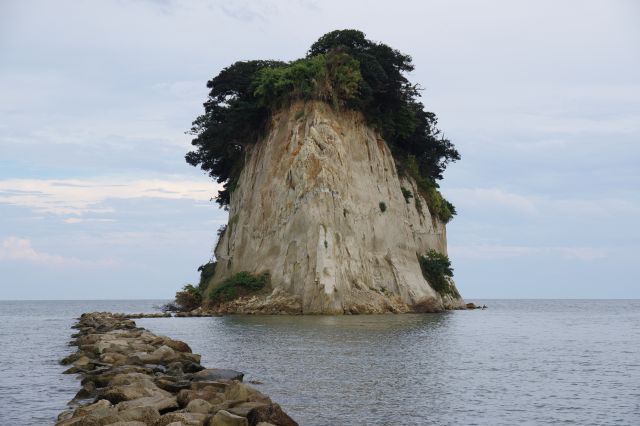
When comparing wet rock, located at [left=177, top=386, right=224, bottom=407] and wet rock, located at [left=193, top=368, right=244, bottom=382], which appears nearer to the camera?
wet rock, located at [left=177, top=386, right=224, bottom=407]

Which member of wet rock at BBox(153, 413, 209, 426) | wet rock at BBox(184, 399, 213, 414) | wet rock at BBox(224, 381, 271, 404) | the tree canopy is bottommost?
wet rock at BBox(153, 413, 209, 426)

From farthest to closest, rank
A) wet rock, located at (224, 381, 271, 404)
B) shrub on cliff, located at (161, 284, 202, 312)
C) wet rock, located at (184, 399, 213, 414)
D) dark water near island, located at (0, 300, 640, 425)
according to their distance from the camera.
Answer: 1. shrub on cliff, located at (161, 284, 202, 312)
2. dark water near island, located at (0, 300, 640, 425)
3. wet rock, located at (224, 381, 271, 404)
4. wet rock, located at (184, 399, 213, 414)

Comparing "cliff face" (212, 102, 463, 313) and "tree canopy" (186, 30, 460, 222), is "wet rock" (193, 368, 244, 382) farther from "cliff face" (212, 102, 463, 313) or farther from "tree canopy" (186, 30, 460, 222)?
"tree canopy" (186, 30, 460, 222)

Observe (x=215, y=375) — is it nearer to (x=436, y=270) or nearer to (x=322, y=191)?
(x=322, y=191)

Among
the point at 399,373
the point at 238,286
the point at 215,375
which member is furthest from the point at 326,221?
the point at 215,375

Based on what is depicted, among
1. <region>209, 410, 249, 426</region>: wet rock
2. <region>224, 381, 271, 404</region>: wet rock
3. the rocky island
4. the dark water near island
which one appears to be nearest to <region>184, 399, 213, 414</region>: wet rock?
<region>224, 381, 271, 404</region>: wet rock

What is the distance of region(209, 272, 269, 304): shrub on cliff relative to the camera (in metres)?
56.8

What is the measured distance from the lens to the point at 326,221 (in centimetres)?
5628

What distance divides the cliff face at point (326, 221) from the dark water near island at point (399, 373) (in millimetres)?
11369

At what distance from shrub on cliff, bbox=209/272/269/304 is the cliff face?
101 centimetres

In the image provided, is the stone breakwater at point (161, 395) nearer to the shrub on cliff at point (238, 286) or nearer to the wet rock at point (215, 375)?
the wet rock at point (215, 375)

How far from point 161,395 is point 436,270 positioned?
51.6 m

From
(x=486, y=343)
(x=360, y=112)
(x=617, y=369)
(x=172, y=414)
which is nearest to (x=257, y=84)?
(x=360, y=112)

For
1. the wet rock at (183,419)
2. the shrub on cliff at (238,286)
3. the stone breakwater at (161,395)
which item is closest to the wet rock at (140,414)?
the stone breakwater at (161,395)
